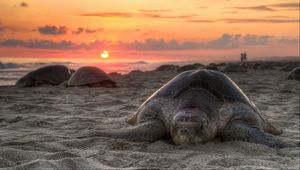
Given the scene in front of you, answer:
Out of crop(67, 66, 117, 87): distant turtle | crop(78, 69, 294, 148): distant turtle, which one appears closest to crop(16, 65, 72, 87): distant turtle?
crop(67, 66, 117, 87): distant turtle

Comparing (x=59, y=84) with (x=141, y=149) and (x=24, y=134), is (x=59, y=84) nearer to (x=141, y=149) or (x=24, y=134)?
(x=24, y=134)

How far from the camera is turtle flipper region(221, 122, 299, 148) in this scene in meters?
3.59

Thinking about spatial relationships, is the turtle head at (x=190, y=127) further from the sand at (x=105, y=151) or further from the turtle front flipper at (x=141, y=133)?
the turtle front flipper at (x=141, y=133)

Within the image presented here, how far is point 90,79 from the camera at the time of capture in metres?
10.9

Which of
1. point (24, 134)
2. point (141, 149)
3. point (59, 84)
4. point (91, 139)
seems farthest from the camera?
point (59, 84)

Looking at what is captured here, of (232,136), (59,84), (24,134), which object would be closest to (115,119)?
(24,134)

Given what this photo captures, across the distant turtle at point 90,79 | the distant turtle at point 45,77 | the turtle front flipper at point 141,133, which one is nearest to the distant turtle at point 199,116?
the turtle front flipper at point 141,133

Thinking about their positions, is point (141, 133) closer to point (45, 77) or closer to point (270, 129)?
point (270, 129)

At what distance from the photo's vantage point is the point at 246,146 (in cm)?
350

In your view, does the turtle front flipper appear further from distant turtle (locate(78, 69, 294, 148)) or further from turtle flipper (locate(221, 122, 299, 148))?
turtle flipper (locate(221, 122, 299, 148))

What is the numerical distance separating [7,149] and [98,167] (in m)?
0.81

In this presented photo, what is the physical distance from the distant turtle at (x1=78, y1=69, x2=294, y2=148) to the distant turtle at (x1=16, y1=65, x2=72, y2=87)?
7.94m

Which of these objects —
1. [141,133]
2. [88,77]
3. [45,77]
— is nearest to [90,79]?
[88,77]

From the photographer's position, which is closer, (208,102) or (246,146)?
(246,146)
